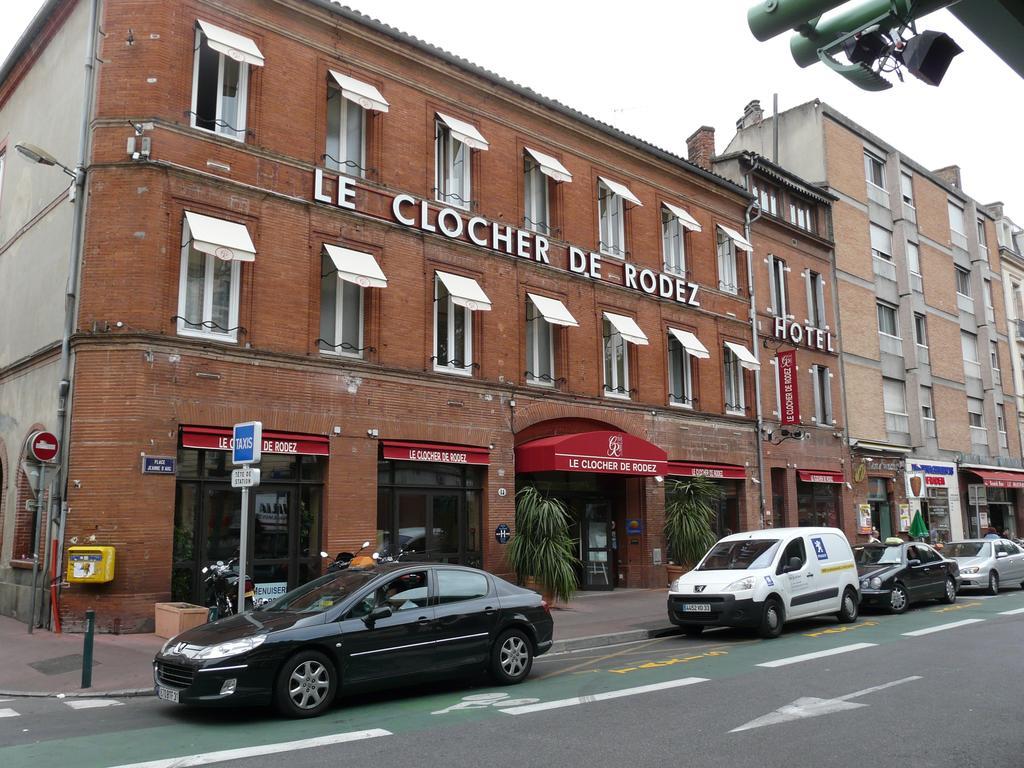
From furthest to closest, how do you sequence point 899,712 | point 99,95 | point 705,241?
point 705,241, point 99,95, point 899,712

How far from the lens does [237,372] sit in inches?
575

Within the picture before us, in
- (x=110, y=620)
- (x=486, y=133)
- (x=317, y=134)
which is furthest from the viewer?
(x=486, y=133)

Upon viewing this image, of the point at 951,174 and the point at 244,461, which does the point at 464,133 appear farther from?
the point at 951,174

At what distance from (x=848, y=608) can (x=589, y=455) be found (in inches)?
231

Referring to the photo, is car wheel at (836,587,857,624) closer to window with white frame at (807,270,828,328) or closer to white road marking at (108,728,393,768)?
white road marking at (108,728,393,768)

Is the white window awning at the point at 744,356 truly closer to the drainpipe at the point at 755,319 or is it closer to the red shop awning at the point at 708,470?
the drainpipe at the point at 755,319

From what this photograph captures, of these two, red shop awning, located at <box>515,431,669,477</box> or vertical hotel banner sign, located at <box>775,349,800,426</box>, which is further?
vertical hotel banner sign, located at <box>775,349,800,426</box>

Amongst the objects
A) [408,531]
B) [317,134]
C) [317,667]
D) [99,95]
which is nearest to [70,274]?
[99,95]

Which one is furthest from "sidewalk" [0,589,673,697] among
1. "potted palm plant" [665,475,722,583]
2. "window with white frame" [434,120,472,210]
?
"window with white frame" [434,120,472,210]

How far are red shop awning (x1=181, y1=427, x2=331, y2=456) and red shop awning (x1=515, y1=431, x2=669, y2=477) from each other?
15.6 feet

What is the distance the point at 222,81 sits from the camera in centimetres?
1562

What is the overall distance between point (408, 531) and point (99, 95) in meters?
9.59

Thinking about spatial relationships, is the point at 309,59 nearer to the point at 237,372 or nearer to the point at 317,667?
the point at 237,372

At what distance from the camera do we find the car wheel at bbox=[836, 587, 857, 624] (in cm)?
1536
